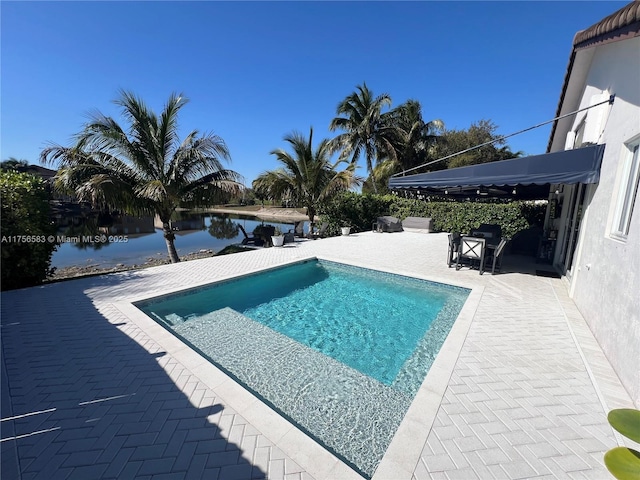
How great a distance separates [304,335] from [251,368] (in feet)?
5.08

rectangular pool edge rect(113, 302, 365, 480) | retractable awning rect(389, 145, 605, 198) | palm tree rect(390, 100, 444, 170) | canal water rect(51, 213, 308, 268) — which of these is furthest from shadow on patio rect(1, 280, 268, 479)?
palm tree rect(390, 100, 444, 170)

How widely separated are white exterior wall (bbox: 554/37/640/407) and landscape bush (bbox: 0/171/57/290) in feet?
37.4

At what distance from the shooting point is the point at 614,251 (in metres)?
3.95

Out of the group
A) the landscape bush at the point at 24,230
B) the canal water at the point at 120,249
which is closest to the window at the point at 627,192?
the landscape bush at the point at 24,230

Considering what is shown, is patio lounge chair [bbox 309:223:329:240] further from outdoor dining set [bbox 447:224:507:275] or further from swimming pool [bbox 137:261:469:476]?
outdoor dining set [bbox 447:224:507:275]

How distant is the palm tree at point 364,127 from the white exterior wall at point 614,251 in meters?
16.4

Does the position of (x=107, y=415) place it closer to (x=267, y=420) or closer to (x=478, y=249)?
(x=267, y=420)

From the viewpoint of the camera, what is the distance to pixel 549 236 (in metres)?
9.35

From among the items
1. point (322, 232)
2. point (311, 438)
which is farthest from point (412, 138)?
point (311, 438)

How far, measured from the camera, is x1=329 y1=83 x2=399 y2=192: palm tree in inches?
837

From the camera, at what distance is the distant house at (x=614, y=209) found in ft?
10.4

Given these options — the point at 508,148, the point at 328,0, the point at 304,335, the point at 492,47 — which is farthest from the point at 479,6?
the point at 508,148

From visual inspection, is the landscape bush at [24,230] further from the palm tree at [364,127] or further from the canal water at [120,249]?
the palm tree at [364,127]

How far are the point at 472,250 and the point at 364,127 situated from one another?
→ 16185 millimetres
